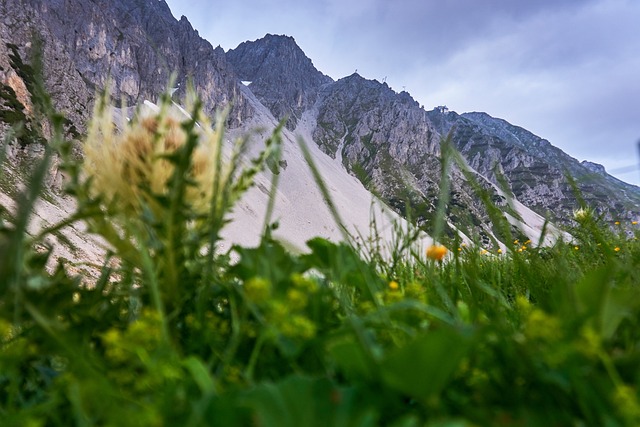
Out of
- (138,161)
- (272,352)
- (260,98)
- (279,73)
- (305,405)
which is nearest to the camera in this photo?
(305,405)

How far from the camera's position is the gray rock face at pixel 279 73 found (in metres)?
138

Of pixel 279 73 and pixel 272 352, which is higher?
pixel 279 73

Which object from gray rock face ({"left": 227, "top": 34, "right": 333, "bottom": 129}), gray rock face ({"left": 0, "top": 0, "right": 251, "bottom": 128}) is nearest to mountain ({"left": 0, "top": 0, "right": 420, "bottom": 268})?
gray rock face ({"left": 0, "top": 0, "right": 251, "bottom": 128})

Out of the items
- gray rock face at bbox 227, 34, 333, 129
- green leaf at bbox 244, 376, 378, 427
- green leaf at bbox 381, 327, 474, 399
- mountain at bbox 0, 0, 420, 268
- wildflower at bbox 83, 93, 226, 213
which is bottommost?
green leaf at bbox 244, 376, 378, 427

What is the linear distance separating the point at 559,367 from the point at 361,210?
107 metres

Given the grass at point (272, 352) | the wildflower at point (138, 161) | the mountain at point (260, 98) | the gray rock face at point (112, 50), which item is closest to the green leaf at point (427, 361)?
the grass at point (272, 352)

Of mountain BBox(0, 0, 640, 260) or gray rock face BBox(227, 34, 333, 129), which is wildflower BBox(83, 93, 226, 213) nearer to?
mountain BBox(0, 0, 640, 260)

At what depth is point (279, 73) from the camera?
144 metres

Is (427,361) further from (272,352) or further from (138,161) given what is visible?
(138,161)

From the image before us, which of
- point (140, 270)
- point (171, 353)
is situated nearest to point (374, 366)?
point (171, 353)

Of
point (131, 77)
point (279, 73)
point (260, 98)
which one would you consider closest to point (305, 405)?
point (131, 77)

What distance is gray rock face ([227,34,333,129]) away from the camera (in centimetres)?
13775

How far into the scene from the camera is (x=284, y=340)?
2.12ft

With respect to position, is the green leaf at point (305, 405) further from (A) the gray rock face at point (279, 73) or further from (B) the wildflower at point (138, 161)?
(A) the gray rock face at point (279, 73)
